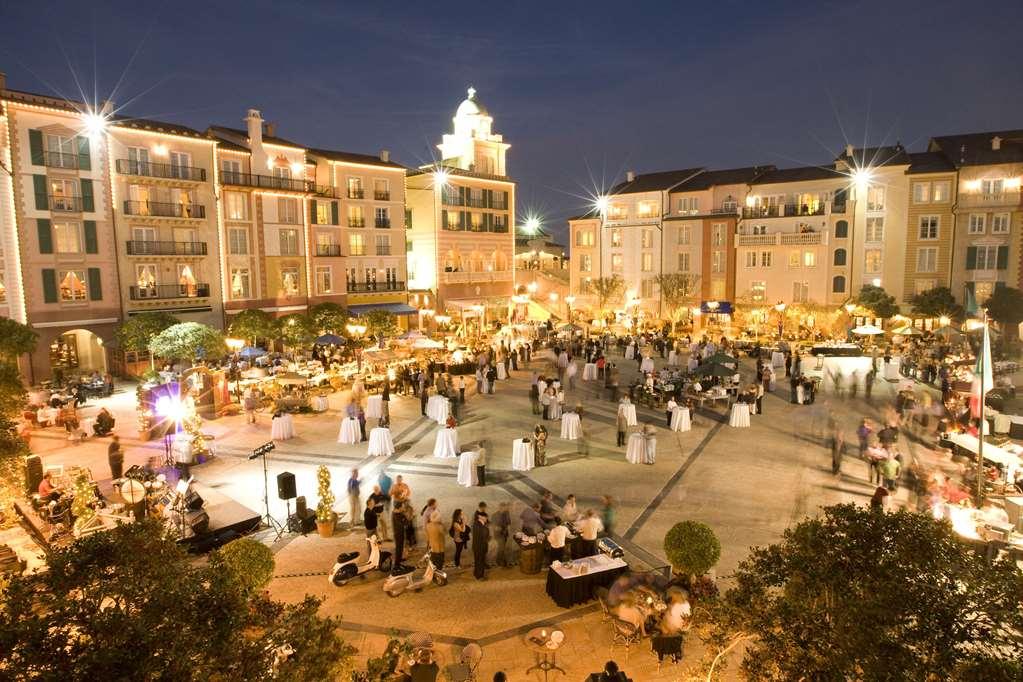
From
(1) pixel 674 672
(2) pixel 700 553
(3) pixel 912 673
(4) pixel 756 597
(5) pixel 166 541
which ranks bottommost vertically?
(1) pixel 674 672

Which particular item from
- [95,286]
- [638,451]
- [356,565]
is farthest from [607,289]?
[356,565]

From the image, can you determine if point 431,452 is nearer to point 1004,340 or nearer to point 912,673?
point 912,673

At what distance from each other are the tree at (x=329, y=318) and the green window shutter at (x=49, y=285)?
39.2 ft

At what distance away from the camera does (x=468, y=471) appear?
15.4 meters

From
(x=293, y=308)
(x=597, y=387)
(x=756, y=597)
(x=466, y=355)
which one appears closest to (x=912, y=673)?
(x=756, y=597)

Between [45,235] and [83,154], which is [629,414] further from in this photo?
[83,154]

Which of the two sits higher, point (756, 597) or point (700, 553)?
point (756, 597)

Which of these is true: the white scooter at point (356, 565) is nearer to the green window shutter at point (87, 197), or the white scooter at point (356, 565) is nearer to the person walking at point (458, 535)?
the person walking at point (458, 535)

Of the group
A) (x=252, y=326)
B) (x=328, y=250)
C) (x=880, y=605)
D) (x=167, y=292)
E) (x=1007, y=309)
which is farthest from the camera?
(x=328, y=250)

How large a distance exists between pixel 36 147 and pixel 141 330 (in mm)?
9900

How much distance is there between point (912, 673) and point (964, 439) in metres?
16.5

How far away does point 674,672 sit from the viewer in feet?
28.3

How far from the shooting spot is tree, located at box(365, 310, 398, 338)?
34.8 metres

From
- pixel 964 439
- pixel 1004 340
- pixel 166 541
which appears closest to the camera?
pixel 166 541
